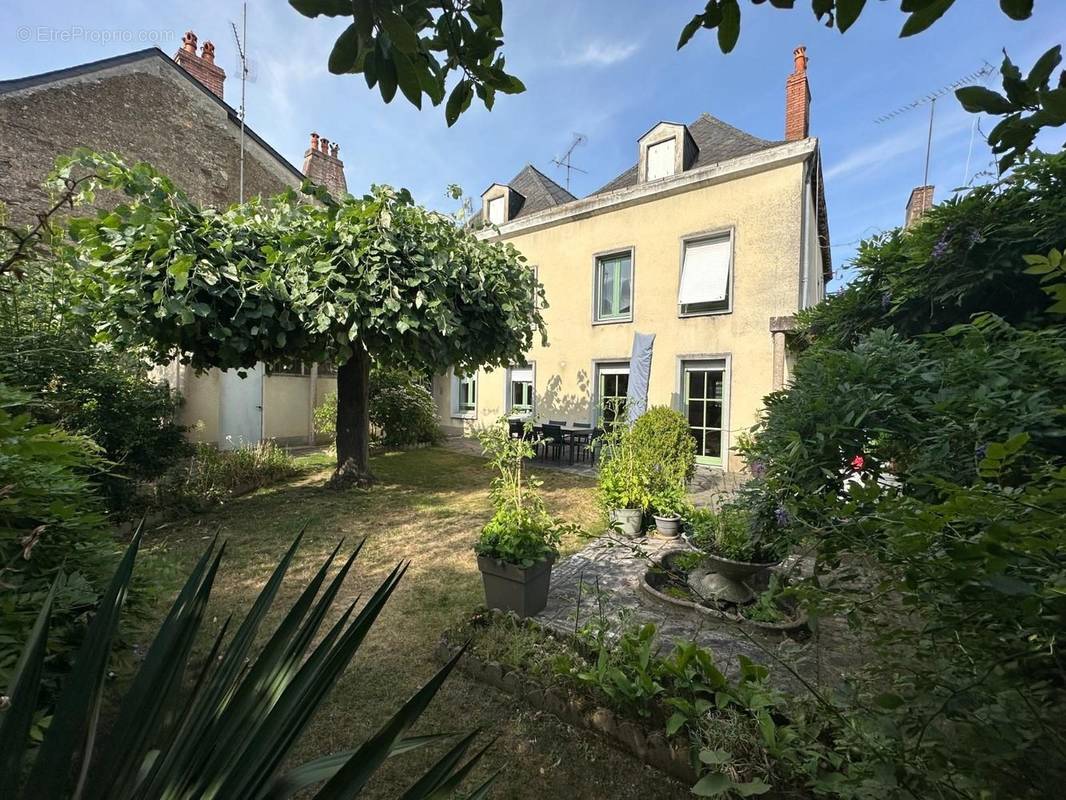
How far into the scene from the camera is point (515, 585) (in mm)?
3104

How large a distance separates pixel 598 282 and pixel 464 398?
5839 millimetres

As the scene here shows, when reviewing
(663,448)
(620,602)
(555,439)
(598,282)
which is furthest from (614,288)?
(620,602)

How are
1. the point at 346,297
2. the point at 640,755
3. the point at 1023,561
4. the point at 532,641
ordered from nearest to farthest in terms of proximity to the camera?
the point at 1023,561 → the point at 640,755 → the point at 532,641 → the point at 346,297

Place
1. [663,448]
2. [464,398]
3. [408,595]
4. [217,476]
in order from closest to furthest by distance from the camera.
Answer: [408,595], [663,448], [217,476], [464,398]

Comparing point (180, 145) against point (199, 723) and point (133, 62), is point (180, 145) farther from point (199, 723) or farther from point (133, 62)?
point (199, 723)

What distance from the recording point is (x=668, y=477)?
545 centimetres

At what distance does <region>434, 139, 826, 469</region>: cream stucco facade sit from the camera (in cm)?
800

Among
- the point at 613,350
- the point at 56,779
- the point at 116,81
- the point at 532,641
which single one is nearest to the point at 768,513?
the point at 532,641

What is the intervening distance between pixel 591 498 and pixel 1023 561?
5.99m

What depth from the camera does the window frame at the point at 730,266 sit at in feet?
28.1

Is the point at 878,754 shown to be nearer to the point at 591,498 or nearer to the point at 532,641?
the point at 532,641

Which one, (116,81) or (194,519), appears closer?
(194,519)

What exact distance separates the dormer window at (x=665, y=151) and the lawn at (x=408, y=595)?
7.02m

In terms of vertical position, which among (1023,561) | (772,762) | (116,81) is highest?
(116,81)
